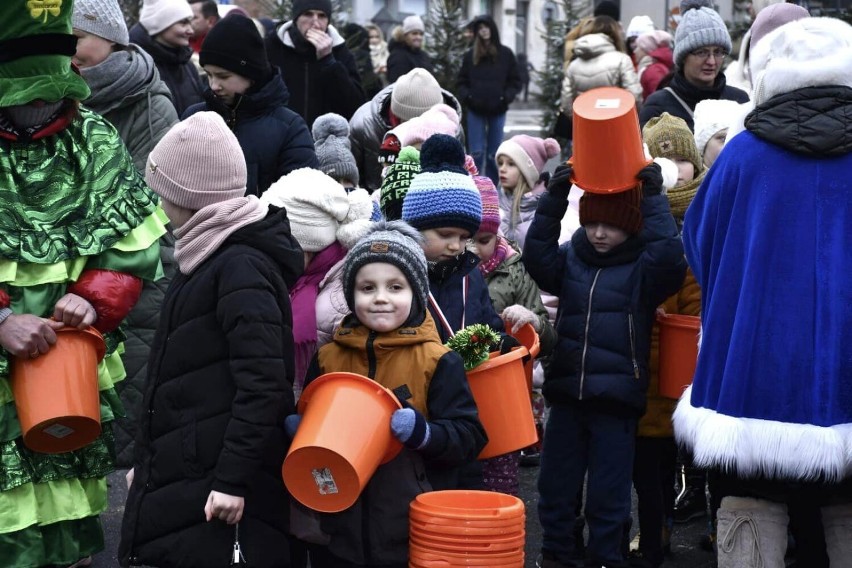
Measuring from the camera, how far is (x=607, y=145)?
520 centimetres

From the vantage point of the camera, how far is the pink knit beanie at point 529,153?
311 inches

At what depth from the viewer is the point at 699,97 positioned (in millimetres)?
8266

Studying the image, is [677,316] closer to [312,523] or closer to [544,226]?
[544,226]

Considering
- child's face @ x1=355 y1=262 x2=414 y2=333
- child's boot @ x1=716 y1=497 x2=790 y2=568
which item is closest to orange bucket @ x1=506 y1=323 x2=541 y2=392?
child's face @ x1=355 y1=262 x2=414 y2=333

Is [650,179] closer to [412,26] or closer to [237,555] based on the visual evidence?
[237,555]

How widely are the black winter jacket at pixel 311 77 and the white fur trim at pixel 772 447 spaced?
5.08 m

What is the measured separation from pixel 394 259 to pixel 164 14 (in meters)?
3.84

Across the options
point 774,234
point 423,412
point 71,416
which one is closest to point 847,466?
point 774,234

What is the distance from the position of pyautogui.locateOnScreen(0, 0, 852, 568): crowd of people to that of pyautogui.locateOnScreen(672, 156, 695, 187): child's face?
105mm

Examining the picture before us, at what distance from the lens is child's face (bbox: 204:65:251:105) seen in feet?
20.9

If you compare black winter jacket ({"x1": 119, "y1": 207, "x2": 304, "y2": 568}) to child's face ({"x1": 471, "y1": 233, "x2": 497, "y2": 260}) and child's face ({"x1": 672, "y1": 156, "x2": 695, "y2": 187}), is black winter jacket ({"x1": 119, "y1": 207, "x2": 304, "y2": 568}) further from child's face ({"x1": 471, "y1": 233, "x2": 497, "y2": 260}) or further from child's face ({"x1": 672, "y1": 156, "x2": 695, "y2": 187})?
child's face ({"x1": 672, "y1": 156, "x2": 695, "y2": 187})

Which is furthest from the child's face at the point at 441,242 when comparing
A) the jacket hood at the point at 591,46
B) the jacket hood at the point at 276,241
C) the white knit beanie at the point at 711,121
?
the jacket hood at the point at 591,46

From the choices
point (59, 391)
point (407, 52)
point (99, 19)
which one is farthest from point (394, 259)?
point (407, 52)

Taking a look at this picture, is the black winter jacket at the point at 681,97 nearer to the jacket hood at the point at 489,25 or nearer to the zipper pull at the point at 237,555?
the zipper pull at the point at 237,555
